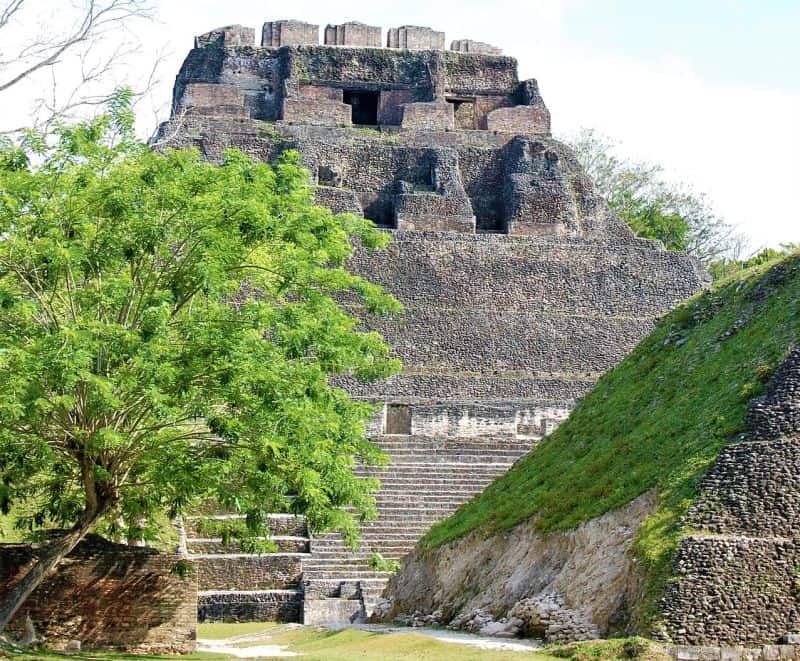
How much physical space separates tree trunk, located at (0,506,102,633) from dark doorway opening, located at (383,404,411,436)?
13.4 metres

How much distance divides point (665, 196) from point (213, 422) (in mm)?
35331

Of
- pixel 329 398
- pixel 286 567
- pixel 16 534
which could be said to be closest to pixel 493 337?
pixel 286 567

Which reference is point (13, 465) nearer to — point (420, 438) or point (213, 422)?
point (213, 422)

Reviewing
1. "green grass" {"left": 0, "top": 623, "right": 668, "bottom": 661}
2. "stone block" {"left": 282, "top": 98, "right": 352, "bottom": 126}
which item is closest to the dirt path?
"green grass" {"left": 0, "top": 623, "right": 668, "bottom": 661}

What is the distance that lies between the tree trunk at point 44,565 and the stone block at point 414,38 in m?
26.8

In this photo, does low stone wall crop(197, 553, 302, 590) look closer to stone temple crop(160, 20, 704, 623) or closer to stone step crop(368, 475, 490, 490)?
stone temple crop(160, 20, 704, 623)

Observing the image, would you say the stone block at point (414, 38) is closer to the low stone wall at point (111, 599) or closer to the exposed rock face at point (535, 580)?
the exposed rock face at point (535, 580)

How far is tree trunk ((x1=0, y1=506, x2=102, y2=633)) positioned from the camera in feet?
50.1

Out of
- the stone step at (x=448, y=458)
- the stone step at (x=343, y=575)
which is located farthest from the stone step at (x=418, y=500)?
the stone step at (x=343, y=575)

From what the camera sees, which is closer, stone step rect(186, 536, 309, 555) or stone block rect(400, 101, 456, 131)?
stone step rect(186, 536, 309, 555)

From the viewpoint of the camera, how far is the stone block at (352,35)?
1574 inches

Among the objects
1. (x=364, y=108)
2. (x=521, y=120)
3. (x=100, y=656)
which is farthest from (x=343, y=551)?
(x=364, y=108)

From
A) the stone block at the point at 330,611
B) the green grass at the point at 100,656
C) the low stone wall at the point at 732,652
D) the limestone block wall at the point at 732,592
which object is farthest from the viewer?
the stone block at the point at 330,611

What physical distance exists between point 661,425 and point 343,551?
298 inches
